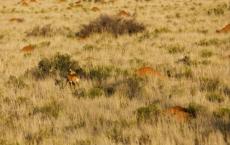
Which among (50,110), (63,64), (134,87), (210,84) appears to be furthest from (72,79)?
(210,84)

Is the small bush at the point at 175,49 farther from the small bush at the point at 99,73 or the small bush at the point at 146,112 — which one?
the small bush at the point at 146,112

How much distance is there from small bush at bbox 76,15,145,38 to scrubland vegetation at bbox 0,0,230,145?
46 millimetres

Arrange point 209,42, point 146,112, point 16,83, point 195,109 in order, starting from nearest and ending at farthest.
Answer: point 146,112, point 195,109, point 16,83, point 209,42

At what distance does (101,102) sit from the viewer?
10422mm

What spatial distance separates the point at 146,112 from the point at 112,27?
12667 mm

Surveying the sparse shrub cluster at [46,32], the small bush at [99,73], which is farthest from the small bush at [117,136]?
the sparse shrub cluster at [46,32]

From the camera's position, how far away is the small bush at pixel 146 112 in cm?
906

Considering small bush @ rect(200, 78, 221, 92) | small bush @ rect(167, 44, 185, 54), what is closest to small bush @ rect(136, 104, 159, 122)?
small bush @ rect(200, 78, 221, 92)

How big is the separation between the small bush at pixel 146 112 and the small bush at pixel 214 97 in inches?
50.3

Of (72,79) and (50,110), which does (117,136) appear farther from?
(72,79)

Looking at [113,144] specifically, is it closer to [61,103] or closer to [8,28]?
[61,103]

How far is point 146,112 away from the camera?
9.35 m

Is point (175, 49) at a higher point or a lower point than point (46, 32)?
higher

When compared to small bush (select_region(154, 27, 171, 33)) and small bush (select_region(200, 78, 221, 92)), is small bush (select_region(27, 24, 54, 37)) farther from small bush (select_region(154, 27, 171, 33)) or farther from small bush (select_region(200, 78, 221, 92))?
small bush (select_region(200, 78, 221, 92))
